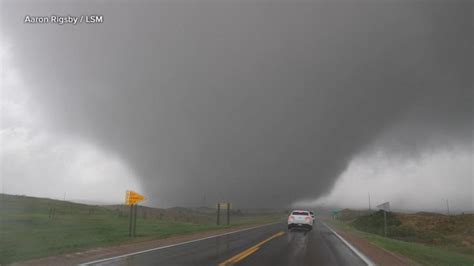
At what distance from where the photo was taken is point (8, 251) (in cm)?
1280

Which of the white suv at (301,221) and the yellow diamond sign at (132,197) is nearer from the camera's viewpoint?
the yellow diamond sign at (132,197)

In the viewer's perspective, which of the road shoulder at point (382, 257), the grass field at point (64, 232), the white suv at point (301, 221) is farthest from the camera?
the white suv at point (301, 221)

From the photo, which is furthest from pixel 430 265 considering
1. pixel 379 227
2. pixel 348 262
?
pixel 379 227

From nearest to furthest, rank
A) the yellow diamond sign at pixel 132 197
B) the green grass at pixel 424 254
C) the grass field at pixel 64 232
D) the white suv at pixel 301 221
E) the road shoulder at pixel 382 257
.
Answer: the road shoulder at pixel 382 257
the grass field at pixel 64 232
the green grass at pixel 424 254
the yellow diamond sign at pixel 132 197
the white suv at pixel 301 221

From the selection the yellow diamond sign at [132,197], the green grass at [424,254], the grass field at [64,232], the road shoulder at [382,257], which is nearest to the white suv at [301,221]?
the green grass at [424,254]

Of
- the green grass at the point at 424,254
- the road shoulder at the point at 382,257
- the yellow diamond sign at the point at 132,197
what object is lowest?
the green grass at the point at 424,254

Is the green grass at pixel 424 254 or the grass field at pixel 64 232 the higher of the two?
the grass field at pixel 64 232

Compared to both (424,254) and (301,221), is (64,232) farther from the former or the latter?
(424,254)

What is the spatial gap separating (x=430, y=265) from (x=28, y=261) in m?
14.5

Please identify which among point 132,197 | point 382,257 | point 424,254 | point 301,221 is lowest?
point 424,254

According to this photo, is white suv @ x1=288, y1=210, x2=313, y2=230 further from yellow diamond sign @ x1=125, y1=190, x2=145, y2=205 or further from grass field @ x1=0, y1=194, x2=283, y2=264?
yellow diamond sign @ x1=125, y1=190, x2=145, y2=205

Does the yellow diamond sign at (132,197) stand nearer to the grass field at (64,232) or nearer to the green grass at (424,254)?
the grass field at (64,232)

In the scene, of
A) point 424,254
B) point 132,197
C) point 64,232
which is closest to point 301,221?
point 424,254

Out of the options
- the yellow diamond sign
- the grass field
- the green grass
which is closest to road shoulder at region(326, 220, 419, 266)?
the green grass
